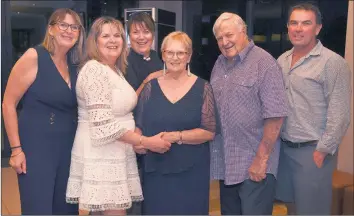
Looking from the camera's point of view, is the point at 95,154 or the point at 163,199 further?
the point at 163,199

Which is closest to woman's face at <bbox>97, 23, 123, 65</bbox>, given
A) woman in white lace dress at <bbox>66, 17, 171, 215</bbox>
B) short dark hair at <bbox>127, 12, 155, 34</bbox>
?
woman in white lace dress at <bbox>66, 17, 171, 215</bbox>

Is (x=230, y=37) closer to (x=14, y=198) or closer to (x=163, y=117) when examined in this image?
(x=163, y=117)

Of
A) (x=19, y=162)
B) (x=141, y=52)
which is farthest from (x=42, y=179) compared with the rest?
(x=141, y=52)

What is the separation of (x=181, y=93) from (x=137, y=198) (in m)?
0.55

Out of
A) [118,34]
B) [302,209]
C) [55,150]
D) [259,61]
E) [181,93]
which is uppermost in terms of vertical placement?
[118,34]

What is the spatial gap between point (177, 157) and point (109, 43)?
60 centimetres

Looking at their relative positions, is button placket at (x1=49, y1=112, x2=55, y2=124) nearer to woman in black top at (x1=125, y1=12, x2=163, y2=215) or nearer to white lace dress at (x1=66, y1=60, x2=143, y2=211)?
white lace dress at (x1=66, y1=60, x2=143, y2=211)

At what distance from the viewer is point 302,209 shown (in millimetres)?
1984

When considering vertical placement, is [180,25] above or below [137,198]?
above

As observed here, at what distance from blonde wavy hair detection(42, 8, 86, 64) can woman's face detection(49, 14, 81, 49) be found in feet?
0.04

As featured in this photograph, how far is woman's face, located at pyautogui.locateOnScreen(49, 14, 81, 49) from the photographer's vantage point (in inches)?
67.2

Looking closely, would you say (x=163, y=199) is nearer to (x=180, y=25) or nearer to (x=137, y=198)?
(x=137, y=198)

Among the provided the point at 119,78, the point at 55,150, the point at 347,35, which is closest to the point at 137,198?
the point at 55,150

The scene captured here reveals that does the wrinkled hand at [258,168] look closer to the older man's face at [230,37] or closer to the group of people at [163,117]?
the group of people at [163,117]
